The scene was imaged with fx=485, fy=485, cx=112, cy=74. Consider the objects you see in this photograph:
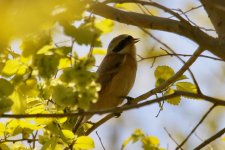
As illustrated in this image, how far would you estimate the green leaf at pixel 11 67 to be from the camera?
2590 mm

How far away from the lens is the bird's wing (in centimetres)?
504

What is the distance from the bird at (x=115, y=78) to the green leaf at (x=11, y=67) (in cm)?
230

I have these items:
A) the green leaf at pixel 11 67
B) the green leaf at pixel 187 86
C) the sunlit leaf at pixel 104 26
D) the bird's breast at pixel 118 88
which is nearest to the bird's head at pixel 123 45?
the bird's breast at pixel 118 88

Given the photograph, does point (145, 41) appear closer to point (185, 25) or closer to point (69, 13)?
point (185, 25)

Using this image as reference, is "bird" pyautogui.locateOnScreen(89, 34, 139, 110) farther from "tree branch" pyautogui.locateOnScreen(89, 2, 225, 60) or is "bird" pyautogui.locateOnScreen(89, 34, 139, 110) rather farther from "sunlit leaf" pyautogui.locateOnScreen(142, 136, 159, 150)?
"tree branch" pyautogui.locateOnScreen(89, 2, 225, 60)

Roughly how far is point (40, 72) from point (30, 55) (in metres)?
0.09

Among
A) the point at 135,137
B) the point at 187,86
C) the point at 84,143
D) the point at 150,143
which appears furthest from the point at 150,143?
the point at 84,143

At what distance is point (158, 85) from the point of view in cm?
389

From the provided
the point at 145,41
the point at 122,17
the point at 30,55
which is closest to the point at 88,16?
the point at 30,55

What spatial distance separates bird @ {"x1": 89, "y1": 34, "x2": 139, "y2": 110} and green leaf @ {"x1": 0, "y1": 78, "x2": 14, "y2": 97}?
2492mm

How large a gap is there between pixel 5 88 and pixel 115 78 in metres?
2.74

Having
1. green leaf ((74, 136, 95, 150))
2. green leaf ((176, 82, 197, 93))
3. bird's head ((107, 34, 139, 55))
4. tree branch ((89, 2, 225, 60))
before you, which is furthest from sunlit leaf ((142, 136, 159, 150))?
bird's head ((107, 34, 139, 55))

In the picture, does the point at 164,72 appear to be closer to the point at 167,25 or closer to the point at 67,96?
the point at 167,25

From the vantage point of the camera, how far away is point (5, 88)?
96.0 inches
